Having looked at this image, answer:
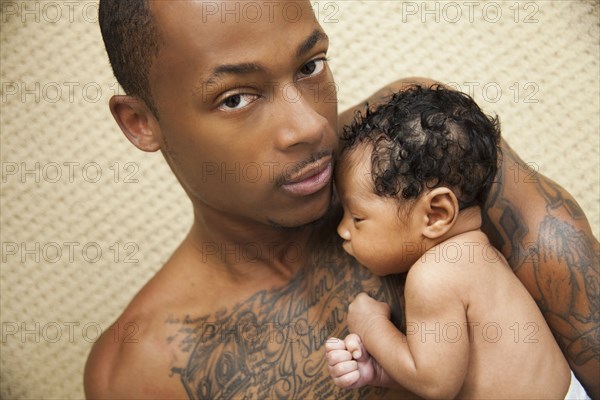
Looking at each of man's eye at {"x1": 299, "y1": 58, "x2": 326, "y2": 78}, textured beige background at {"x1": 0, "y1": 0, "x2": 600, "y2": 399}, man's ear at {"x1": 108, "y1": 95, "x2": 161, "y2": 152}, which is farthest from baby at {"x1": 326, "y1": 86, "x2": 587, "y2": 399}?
textured beige background at {"x1": 0, "y1": 0, "x2": 600, "y2": 399}

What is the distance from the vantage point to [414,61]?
2.04 metres

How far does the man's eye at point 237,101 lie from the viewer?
3.51 ft

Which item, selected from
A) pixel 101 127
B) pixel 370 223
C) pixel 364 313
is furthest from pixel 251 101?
pixel 101 127

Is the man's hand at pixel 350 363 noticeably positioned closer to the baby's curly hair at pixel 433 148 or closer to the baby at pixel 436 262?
A: the baby at pixel 436 262

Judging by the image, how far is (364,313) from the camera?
1207mm

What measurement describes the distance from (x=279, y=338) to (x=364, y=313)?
17 cm

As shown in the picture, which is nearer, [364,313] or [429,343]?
[429,343]

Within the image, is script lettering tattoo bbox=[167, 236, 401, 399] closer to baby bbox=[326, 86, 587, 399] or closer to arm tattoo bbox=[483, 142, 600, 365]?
baby bbox=[326, 86, 587, 399]

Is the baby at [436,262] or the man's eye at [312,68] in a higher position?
the man's eye at [312,68]

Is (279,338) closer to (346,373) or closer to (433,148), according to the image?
(346,373)

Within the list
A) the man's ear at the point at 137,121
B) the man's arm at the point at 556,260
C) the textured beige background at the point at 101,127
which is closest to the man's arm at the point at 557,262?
the man's arm at the point at 556,260

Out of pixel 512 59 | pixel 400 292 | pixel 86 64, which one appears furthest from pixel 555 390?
pixel 86 64

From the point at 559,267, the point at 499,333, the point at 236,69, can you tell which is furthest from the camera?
the point at 559,267

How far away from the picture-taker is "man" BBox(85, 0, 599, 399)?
41.6 inches
